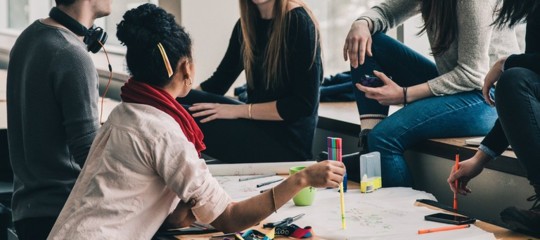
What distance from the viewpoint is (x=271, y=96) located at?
9.77 ft

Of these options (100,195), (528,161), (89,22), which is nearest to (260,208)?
(100,195)

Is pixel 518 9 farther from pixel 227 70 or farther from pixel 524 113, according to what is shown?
pixel 227 70

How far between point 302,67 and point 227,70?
592 mm

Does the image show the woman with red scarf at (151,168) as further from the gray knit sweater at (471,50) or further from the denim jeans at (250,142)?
the denim jeans at (250,142)

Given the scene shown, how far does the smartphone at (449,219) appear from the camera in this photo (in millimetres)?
2027

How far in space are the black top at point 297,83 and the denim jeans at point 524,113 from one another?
92cm

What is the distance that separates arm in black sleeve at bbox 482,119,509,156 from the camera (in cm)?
225

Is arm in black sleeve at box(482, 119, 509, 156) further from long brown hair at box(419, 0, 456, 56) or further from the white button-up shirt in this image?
the white button-up shirt

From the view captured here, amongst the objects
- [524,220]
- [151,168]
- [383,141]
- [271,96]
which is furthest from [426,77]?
[151,168]

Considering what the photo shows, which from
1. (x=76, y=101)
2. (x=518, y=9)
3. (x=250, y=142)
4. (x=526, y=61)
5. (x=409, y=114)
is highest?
(x=518, y=9)

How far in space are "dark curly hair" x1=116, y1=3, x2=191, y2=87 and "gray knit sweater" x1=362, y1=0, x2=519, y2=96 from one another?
101 centimetres

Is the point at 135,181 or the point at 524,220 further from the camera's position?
the point at 524,220

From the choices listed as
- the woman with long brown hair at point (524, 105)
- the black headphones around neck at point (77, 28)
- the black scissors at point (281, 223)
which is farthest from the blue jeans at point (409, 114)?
the black headphones around neck at point (77, 28)

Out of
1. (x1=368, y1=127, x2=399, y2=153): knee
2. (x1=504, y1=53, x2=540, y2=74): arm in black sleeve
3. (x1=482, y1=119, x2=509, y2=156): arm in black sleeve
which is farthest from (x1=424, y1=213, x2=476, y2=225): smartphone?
(x1=368, y1=127, x2=399, y2=153): knee
